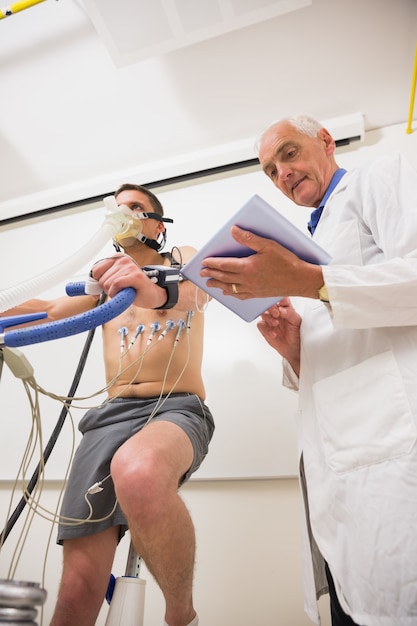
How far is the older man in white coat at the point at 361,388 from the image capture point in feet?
2.23

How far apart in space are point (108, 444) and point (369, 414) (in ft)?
2.65

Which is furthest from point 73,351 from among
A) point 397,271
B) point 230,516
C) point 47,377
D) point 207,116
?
point 397,271

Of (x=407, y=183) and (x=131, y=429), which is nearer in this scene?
(x=407, y=183)

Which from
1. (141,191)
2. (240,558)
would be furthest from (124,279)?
(240,558)

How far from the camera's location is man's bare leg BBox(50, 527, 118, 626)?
985 mm

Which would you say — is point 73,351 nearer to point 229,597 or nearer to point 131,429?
point 131,429

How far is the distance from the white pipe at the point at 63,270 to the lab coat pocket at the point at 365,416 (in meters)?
0.73

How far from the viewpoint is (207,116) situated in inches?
87.5

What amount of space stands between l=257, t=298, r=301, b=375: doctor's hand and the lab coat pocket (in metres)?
0.27

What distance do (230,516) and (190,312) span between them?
0.89 m

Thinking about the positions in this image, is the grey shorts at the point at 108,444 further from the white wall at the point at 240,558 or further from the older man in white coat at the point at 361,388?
the white wall at the point at 240,558

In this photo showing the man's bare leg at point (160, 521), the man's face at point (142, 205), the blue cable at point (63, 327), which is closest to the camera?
the blue cable at point (63, 327)

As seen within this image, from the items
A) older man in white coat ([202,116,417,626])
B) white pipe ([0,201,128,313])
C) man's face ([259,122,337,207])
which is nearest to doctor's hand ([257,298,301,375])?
older man in white coat ([202,116,417,626])

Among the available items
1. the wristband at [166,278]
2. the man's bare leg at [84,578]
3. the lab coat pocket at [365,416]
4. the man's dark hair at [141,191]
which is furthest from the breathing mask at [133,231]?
the man's bare leg at [84,578]
